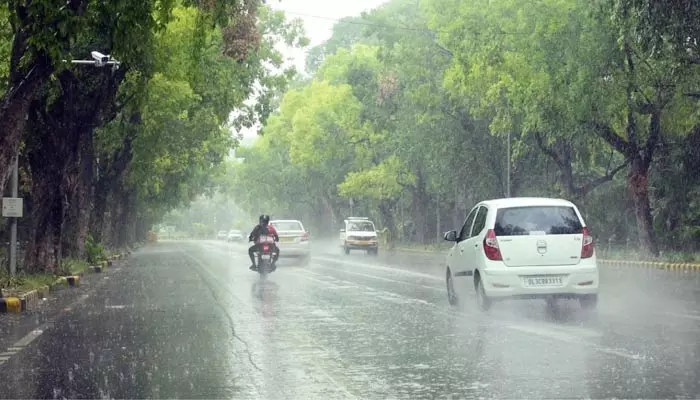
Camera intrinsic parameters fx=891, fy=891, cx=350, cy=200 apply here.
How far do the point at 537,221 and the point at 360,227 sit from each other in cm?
3656

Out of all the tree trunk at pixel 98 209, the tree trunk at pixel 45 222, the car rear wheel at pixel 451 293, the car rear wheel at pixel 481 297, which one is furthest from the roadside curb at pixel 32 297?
the tree trunk at pixel 98 209

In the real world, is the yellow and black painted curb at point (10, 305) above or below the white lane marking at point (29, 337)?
above

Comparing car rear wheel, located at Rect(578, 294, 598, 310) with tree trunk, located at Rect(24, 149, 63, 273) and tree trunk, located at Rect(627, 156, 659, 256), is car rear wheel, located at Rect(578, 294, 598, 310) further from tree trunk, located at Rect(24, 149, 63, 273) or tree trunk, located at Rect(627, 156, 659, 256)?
tree trunk, located at Rect(627, 156, 659, 256)

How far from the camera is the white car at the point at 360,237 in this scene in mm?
49562

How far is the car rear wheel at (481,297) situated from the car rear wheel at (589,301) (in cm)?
145

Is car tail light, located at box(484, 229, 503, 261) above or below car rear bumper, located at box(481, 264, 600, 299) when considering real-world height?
above

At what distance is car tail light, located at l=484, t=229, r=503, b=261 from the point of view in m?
14.1

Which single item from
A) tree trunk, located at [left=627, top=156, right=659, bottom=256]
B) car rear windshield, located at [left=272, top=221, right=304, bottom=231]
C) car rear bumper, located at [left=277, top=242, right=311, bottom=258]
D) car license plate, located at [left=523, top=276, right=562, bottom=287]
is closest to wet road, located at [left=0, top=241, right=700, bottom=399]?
car license plate, located at [left=523, top=276, right=562, bottom=287]

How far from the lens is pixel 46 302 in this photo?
1905 cm

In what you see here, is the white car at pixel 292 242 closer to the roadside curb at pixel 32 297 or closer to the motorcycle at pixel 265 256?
the motorcycle at pixel 265 256

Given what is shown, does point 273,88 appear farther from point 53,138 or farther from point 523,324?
point 523,324

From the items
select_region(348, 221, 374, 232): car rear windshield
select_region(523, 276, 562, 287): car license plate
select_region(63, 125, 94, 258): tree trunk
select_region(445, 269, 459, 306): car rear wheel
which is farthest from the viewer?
select_region(348, 221, 374, 232): car rear windshield

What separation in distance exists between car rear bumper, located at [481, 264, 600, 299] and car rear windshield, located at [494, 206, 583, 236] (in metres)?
0.61

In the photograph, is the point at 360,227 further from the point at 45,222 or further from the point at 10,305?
the point at 10,305
